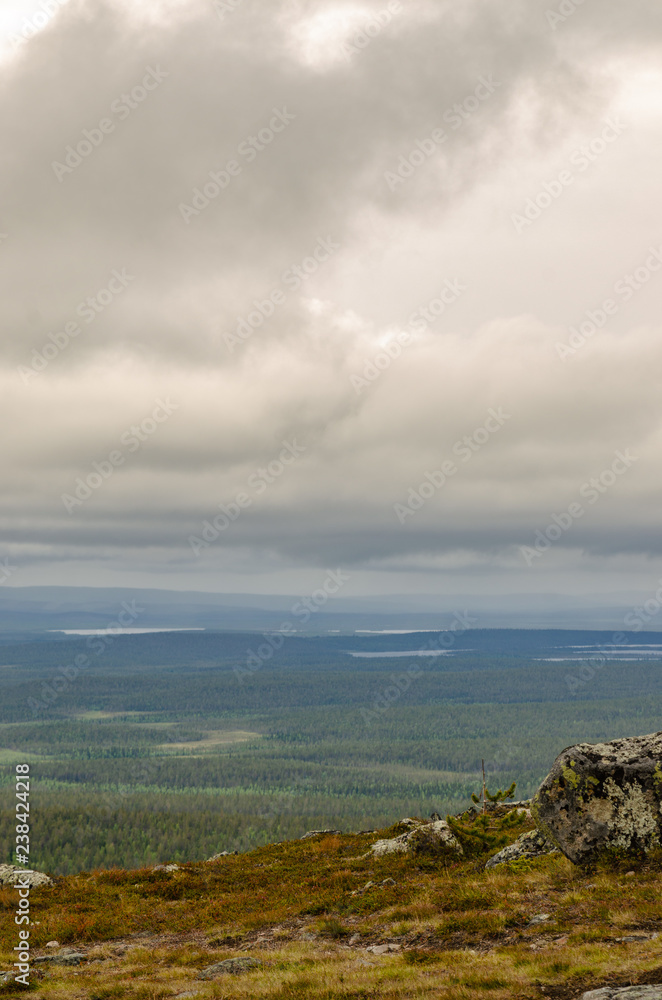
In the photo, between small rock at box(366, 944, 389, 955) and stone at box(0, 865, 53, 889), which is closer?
small rock at box(366, 944, 389, 955)

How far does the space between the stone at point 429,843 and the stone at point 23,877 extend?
66.4 feet

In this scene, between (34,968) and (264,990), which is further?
(34,968)

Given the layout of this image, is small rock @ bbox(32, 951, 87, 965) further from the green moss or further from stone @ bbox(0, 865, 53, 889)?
the green moss

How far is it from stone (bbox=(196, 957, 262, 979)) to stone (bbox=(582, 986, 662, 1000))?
10354mm

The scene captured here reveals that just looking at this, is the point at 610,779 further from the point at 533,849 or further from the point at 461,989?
the point at 461,989

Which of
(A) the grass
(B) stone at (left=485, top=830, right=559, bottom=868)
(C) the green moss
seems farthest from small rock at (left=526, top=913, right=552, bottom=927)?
(B) stone at (left=485, top=830, right=559, bottom=868)

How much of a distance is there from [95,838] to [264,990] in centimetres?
17958

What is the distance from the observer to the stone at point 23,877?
39688 mm

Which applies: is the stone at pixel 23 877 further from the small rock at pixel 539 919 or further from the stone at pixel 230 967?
the small rock at pixel 539 919

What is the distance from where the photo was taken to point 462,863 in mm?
32000

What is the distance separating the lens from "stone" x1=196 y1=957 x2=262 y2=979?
18.8 metres

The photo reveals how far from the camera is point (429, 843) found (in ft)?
114

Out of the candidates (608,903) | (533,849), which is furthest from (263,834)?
(608,903)

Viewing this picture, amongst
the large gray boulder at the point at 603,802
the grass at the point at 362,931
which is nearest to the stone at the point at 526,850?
the grass at the point at 362,931
